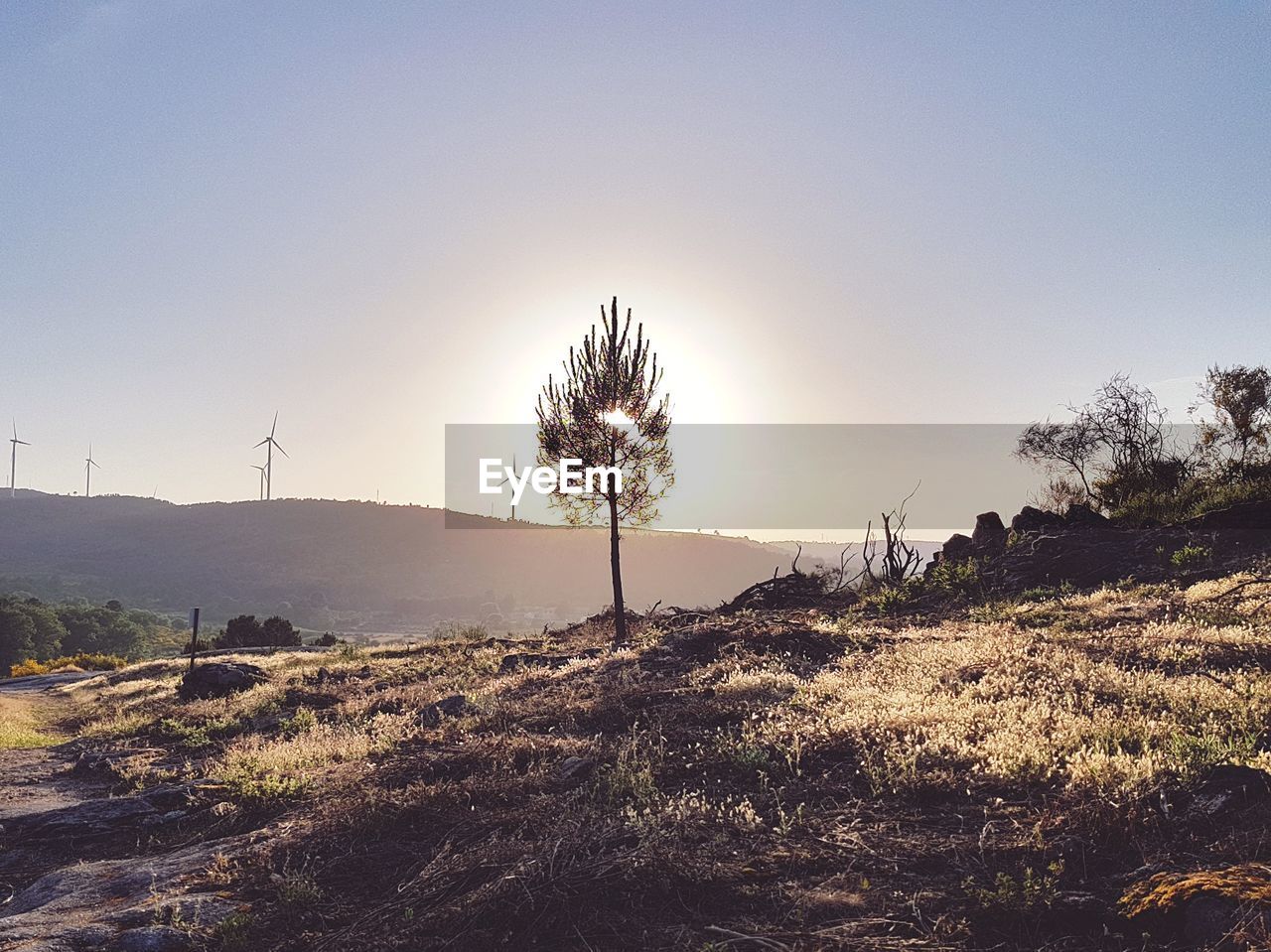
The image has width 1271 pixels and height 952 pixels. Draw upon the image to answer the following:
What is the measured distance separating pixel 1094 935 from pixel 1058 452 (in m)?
42.7

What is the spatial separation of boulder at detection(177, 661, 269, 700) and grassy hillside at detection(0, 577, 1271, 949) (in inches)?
452

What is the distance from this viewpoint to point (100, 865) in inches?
298

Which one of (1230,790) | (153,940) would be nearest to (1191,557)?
(1230,790)

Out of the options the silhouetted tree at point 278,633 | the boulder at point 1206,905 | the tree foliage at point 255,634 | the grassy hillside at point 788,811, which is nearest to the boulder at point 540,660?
the grassy hillside at point 788,811

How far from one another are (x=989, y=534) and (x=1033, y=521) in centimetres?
133

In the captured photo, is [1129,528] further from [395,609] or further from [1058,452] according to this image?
[395,609]

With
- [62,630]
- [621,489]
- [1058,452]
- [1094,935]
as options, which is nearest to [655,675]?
[1094,935]

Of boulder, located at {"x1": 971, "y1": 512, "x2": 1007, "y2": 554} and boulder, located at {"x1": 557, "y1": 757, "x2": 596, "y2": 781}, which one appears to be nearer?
boulder, located at {"x1": 557, "y1": 757, "x2": 596, "y2": 781}

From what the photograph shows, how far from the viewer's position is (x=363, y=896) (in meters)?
5.99

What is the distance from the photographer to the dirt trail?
5.68 m

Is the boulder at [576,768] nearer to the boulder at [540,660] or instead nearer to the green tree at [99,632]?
the boulder at [540,660]

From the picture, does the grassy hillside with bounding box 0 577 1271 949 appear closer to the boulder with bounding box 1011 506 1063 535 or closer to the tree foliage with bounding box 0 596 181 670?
the boulder with bounding box 1011 506 1063 535

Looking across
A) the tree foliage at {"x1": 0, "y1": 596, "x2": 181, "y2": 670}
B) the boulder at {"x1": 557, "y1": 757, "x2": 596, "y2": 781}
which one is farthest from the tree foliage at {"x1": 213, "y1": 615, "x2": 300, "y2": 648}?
the boulder at {"x1": 557, "y1": 757, "x2": 596, "y2": 781}

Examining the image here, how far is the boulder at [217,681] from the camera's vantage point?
78.3ft
